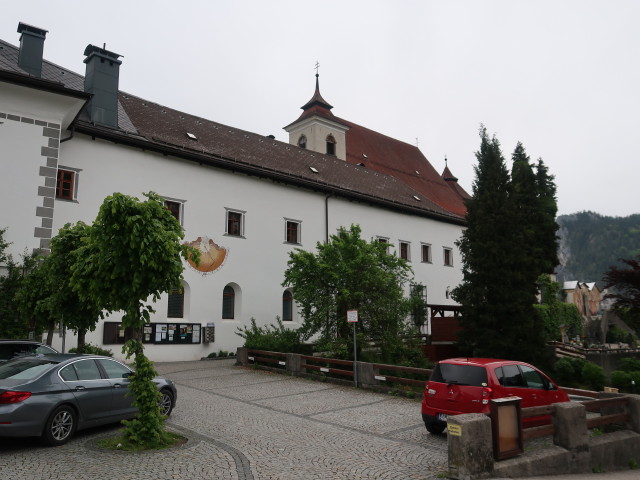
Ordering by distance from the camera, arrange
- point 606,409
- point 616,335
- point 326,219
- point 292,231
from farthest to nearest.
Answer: point 616,335, point 326,219, point 292,231, point 606,409

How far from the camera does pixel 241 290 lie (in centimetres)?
2400

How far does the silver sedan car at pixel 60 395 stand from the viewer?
A: 717cm

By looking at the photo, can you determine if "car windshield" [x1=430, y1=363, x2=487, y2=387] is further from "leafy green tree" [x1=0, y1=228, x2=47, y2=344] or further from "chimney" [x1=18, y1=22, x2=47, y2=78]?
"chimney" [x1=18, y1=22, x2=47, y2=78]

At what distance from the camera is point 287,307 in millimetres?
26297

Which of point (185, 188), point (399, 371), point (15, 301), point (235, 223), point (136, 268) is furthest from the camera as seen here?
point (235, 223)

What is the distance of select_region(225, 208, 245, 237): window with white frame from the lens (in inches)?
957

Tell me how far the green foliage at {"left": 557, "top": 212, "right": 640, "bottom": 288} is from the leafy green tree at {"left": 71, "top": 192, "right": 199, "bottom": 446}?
549ft

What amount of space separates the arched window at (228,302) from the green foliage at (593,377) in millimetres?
16117

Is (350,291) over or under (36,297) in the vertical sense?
over

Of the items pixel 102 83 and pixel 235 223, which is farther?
pixel 235 223

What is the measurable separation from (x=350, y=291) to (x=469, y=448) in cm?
1123

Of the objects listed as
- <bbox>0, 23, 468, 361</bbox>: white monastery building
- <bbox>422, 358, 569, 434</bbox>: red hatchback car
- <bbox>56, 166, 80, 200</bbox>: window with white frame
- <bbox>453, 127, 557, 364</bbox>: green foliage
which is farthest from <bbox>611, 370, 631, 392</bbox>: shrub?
<bbox>56, 166, 80, 200</bbox>: window with white frame

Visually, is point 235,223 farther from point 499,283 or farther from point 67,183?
point 499,283

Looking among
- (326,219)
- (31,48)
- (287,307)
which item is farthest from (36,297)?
(326,219)
